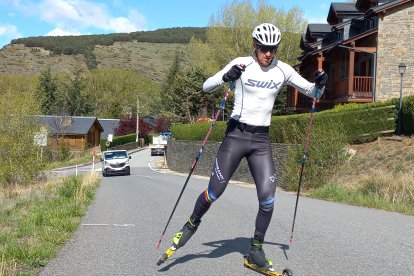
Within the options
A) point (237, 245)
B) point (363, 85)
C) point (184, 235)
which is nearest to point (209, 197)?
→ point (184, 235)

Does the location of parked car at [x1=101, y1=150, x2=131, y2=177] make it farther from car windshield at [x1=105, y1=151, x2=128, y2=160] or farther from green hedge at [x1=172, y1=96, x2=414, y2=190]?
green hedge at [x1=172, y1=96, x2=414, y2=190]

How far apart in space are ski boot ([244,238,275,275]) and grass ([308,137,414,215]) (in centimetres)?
592

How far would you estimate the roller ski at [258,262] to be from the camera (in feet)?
15.7

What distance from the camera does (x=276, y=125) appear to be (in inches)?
1011

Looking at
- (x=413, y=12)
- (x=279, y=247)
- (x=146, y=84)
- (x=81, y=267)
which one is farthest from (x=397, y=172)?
(x=146, y=84)

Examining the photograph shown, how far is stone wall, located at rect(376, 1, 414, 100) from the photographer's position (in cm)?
2905

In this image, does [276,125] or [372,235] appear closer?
[372,235]

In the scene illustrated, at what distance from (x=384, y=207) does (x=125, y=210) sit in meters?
5.58

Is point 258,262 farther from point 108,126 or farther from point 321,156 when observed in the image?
point 108,126

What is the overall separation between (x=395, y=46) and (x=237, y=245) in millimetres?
26161

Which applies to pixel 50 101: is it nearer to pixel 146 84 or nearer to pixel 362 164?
pixel 146 84

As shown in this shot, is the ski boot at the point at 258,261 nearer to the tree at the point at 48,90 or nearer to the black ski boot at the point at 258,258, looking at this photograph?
the black ski boot at the point at 258,258

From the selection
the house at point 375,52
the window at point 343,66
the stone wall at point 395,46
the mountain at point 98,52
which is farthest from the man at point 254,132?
the mountain at point 98,52

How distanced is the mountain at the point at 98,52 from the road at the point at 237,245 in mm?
135374
